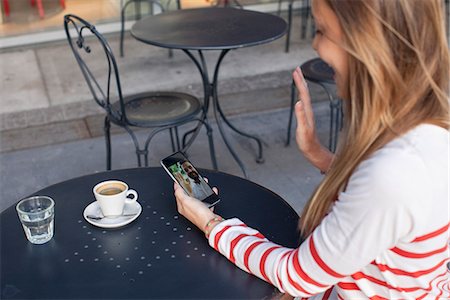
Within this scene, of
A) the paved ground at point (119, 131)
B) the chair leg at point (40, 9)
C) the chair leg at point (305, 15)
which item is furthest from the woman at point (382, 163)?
the chair leg at point (40, 9)

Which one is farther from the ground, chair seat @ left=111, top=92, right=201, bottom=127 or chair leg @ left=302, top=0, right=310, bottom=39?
chair seat @ left=111, top=92, right=201, bottom=127

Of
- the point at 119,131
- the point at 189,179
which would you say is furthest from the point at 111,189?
the point at 119,131

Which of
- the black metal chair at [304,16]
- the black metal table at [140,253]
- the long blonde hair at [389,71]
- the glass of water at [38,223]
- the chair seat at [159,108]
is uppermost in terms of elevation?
the long blonde hair at [389,71]

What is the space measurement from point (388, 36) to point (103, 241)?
73 cm

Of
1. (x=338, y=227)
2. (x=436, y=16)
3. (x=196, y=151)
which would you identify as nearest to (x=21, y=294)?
(x=338, y=227)

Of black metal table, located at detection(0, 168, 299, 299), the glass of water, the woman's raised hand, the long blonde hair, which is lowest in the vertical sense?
black metal table, located at detection(0, 168, 299, 299)

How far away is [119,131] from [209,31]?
1.13 m

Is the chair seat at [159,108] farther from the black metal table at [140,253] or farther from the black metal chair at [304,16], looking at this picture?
the black metal chair at [304,16]

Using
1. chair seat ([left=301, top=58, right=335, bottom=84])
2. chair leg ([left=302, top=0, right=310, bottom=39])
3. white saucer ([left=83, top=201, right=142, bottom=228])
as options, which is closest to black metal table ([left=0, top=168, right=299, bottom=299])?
white saucer ([left=83, top=201, right=142, bottom=228])

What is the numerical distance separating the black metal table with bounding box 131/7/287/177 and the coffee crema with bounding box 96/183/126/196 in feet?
4.17

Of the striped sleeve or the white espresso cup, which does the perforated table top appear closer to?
the white espresso cup

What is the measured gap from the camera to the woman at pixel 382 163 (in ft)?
3.50

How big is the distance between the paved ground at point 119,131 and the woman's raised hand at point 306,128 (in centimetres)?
143

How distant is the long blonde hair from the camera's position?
1067mm
